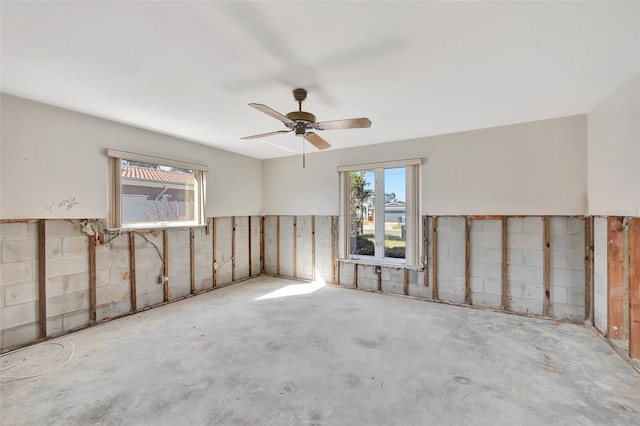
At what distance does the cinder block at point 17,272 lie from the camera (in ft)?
9.02

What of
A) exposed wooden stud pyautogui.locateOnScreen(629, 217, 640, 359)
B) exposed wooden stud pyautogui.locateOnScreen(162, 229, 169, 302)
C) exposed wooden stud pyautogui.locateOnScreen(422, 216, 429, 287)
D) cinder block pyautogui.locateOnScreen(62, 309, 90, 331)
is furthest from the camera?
exposed wooden stud pyautogui.locateOnScreen(422, 216, 429, 287)

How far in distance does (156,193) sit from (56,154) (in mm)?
1248

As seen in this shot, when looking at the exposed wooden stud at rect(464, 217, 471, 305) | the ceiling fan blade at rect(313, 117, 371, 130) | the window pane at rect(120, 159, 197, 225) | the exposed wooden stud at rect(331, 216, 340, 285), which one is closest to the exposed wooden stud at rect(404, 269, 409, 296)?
the exposed wooden stud at rect(464, 217, 471, 305)

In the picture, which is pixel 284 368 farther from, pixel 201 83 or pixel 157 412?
pixel 201 83

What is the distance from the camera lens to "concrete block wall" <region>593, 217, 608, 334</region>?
9.96ft

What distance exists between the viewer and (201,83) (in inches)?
100.0

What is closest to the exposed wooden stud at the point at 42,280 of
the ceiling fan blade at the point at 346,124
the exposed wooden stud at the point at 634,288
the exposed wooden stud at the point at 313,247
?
the ceiling fan blade at the point at 346,124

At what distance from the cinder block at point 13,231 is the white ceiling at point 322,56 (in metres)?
1.33

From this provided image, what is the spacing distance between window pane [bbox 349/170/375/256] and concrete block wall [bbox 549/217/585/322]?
2.54 m

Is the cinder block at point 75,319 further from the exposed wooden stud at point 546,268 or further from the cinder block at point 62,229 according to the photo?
the exposed wooden stud at point 546,268

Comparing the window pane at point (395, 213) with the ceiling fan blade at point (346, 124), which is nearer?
the ceiling fan blade at point (346, 124)

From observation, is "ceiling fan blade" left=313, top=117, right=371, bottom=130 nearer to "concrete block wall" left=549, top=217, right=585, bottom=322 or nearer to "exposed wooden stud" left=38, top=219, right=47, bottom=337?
"concrete block wall" left=549, top=217, right=585, bottom=322

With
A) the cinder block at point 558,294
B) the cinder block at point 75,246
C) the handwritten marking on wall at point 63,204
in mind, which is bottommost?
the cinder block at point 558,294

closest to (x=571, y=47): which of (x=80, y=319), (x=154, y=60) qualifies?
(x=154, y=60)
